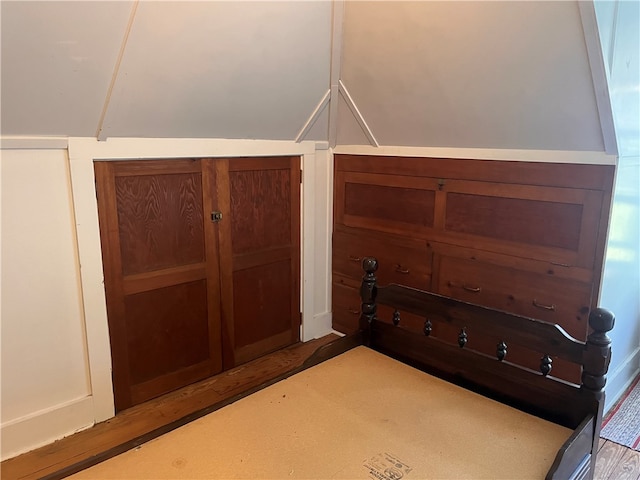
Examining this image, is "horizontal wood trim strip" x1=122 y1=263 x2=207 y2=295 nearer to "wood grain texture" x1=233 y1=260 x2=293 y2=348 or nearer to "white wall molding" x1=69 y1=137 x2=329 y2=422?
"white wall molding" x1=69 y1=137 x2=329 y2=422

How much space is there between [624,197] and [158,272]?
2287 millimetres

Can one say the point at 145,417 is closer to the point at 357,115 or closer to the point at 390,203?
the point at 390,203

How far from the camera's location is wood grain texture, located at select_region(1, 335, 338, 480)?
218 centimetres

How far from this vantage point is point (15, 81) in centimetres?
183

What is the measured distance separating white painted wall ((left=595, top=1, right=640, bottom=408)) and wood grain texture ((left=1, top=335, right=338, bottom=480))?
1.61 m

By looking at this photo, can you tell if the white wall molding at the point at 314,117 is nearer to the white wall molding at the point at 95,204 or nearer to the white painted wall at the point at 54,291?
the white wall molding at the point at 95,204

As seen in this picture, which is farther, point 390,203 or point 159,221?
point 390,203

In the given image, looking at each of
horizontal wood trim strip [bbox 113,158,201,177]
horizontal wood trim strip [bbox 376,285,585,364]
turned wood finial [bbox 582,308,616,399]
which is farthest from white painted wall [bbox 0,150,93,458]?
turned wood finial [bbox 582,308,616,399]

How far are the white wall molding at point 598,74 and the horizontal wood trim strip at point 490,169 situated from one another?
0.13 meters

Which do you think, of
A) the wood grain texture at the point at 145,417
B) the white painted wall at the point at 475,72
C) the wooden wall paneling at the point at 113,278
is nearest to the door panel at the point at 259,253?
the wood grain texture at the point at 145,417

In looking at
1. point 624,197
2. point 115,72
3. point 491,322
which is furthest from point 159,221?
point 624,197

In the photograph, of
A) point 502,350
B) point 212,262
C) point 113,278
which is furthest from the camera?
point 212,262

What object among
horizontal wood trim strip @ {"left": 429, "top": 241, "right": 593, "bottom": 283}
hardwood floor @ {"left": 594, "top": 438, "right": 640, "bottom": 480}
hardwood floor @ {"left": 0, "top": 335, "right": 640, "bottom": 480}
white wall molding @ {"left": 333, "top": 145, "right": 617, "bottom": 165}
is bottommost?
hardwood floor @ {"left": 594, "top": 438, "right": 640, "bottom": 480}

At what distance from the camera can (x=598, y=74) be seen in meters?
1.93
